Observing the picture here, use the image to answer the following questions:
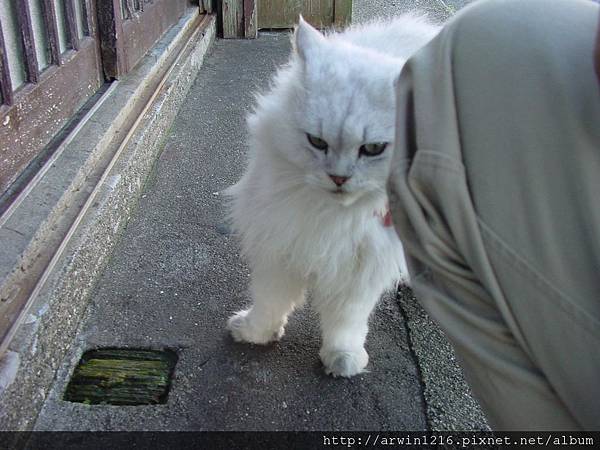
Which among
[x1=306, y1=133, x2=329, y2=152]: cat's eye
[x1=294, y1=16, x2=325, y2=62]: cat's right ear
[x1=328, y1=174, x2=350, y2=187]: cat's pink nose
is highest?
[x1=294, y1=16, x2=325, y2=62]: cat's right ear

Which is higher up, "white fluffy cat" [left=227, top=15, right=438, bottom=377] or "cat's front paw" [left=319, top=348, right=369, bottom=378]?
"white fluffy cat" [left=227, top=15, right=438, bottom=377]

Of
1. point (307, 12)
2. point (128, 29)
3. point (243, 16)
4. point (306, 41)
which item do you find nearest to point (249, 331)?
point (306, 41)

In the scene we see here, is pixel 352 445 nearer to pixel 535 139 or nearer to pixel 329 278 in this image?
pixel 329 278

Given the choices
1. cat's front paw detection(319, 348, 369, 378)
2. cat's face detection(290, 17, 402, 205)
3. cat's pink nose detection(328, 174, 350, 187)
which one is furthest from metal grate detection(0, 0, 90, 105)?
cat's front paw detection(319, 348, 369, 378)

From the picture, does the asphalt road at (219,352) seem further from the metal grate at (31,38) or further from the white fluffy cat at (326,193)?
the metal grate at (31,38)

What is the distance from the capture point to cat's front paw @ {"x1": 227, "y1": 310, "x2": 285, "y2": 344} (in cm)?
183

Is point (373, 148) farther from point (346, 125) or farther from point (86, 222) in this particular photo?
point (86, 222)

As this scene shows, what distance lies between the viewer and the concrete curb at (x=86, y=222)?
1485 millimetres

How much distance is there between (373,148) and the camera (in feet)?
4.68

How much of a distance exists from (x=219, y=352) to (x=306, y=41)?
2.98 feet

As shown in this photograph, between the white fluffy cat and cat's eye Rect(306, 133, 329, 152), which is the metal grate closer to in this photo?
the white fluffy cat

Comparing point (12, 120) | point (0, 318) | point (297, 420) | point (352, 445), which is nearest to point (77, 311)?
point (0, 318)

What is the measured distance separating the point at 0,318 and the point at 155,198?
3.69 feet

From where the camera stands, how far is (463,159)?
92cm
